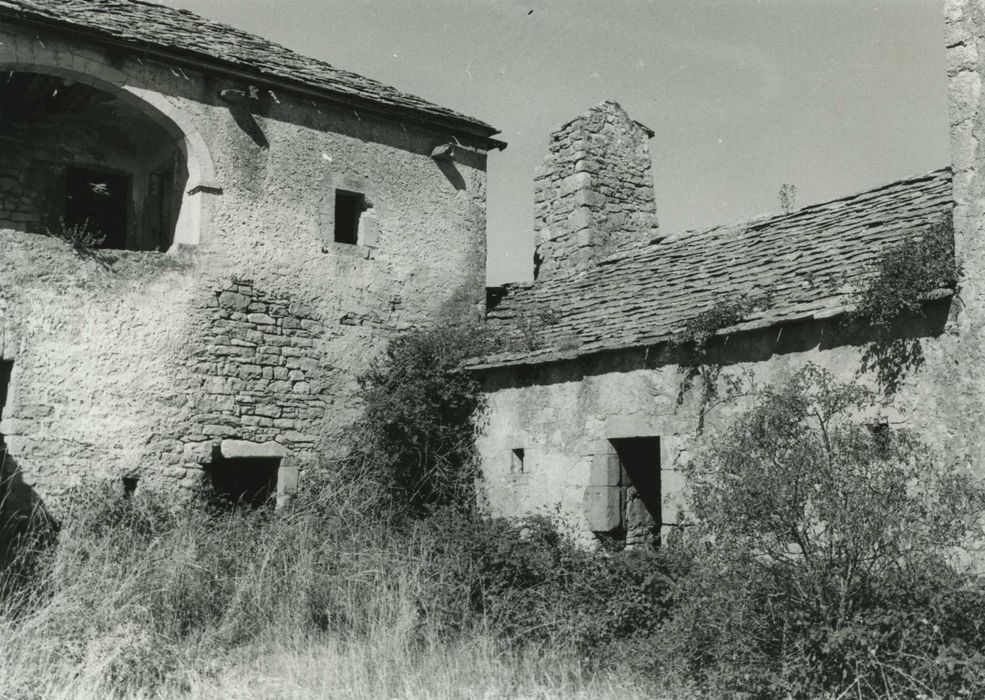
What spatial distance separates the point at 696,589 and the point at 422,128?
25.0 ft

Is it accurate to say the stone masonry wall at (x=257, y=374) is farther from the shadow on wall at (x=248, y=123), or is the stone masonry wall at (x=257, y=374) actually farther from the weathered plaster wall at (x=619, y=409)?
the weathered plaster wall at (x=619, y=409)

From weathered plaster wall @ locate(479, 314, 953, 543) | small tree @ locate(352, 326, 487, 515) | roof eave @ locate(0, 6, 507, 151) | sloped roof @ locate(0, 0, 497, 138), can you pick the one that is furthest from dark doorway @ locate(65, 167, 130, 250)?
weathered plaster wall @ locate(479, 314, 953, 543)

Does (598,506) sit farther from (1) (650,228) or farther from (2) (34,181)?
(2) (34,181)

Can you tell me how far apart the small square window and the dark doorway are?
5.31 metres

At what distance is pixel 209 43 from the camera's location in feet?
36.2

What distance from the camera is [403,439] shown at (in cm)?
1088

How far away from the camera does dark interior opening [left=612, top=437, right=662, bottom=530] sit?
9.71m

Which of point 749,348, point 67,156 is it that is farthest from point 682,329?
point 67,156

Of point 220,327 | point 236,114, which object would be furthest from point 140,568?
point 236,114

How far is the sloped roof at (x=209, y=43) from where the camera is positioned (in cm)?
985

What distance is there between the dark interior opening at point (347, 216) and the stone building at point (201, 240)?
3cm

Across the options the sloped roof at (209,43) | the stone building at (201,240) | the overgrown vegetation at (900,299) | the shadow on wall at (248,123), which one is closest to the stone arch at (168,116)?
the stone building at (201,240)

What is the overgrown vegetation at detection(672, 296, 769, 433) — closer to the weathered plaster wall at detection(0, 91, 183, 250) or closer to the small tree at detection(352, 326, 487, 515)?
the small tree at detection(352, 326, 487, 515)

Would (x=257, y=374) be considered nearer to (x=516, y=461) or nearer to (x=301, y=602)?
(x=516, y=461)
